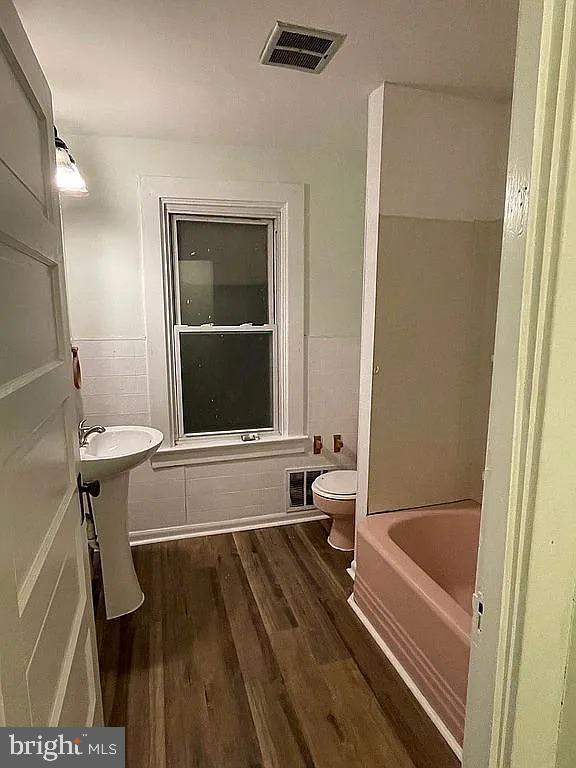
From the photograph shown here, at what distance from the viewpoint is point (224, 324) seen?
9.50 feet

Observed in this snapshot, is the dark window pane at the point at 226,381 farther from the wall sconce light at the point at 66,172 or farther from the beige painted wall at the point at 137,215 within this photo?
the wall sconce light at the point at 66,172

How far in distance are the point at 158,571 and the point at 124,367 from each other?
1155 millimetres

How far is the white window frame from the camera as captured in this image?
8.48 ft

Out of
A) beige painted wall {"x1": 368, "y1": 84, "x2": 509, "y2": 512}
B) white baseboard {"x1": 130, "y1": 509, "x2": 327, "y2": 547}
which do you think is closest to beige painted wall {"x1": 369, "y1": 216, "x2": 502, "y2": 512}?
beige painted wall {"x1": 368, "y1": 84, "x2": 509, "y2": 512}

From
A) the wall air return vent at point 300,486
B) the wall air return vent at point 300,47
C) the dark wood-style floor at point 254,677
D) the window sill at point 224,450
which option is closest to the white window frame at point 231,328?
the window sill at point 224,450

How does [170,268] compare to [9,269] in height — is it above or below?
above

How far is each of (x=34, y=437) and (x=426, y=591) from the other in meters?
1.47

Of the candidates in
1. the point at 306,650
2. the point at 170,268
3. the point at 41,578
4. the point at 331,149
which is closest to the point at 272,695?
the point at 306,650

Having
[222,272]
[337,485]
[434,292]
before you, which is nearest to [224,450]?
[337,485]

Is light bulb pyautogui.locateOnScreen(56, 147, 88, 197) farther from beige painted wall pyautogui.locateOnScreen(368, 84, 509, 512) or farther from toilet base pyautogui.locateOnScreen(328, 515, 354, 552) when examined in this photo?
toilet base pyautogui.locateOnScreen(328, 515, 354, 552)

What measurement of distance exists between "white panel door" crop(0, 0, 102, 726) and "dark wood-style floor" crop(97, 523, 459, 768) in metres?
0.48

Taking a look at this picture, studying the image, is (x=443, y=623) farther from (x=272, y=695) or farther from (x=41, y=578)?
(x=41, y=578)

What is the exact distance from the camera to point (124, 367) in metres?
2.65

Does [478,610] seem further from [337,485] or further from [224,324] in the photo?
[224,324]
